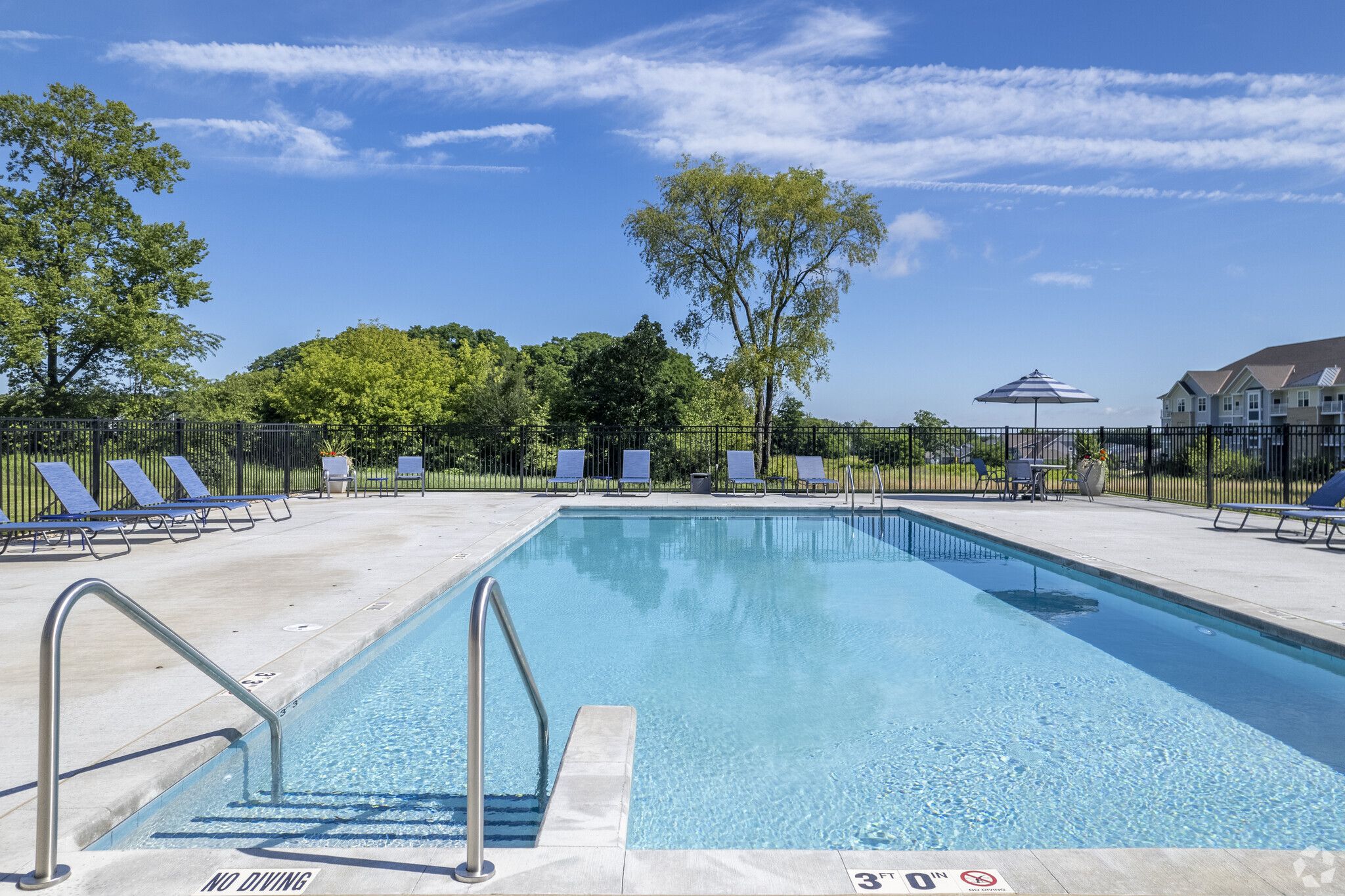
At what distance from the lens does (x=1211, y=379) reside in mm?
53094

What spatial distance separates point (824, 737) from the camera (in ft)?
12.1

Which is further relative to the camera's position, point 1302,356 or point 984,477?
point 1302,356

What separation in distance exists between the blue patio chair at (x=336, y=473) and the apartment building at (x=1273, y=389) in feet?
141

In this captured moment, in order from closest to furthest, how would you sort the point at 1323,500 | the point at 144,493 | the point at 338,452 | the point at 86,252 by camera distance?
the point at 1323,500
the point at 144,493
the point at 338,452
the point at 86,252

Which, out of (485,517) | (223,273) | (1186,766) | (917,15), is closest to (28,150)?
(223,273)

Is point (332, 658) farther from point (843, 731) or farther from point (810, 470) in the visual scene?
point (810, 470)

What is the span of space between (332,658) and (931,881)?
324 centimetres

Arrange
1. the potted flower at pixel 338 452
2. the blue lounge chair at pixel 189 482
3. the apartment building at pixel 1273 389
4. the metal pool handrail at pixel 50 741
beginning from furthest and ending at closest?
1. the apartment building at pixel 1273 389
2. the potted flower at pixel 338 452
3. the blue lounge chair at pixel 189 482
4. the metal pool handrail at pixel 50 741

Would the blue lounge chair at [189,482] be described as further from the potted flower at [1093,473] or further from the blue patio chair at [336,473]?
the potted flower at [1093,473]

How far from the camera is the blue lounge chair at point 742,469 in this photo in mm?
15883

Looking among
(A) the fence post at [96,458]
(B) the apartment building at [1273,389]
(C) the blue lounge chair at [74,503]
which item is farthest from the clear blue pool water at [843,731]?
(B) the apartment building at [1273,389]

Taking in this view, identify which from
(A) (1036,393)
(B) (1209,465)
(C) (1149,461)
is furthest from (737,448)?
(B) (1209,465)

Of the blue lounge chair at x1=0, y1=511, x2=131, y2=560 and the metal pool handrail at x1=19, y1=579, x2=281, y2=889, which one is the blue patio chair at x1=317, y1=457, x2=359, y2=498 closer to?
the blue lounge chair at x1=0, y1=511, x2=131, y2=560

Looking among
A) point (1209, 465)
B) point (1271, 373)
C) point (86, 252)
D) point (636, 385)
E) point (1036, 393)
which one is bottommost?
point (1209, 465)
